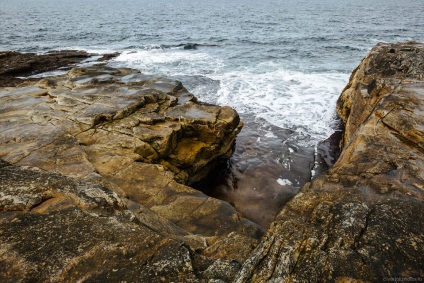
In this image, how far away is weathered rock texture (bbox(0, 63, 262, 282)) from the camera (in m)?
3.45

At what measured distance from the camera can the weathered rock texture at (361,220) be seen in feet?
10.8

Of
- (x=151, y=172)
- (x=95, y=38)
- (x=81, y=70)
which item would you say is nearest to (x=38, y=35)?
(x=95, y=38)

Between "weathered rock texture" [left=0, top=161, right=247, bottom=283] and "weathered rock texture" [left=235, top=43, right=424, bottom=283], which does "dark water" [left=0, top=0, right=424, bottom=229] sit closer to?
"weathered rock texture" [left=235, top=43, right=424, bottom=283]

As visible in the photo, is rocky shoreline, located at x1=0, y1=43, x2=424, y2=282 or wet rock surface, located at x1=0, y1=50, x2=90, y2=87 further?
wet rock surface, located at x1=0, y1=50, x2=90, y2=87

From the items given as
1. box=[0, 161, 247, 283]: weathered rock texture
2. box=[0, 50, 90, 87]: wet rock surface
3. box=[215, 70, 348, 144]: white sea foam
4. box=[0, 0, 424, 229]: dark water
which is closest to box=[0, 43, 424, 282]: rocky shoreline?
box=[0, 161, 247, 283]: weathered rock texture

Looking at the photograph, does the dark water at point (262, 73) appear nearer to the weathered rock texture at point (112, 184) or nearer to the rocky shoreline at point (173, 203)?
the weathered rock texture at point (112, 184)

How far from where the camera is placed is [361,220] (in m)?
3.92

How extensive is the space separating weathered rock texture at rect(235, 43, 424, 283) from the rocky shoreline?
19mm

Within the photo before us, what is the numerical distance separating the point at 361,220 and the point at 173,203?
161 inches

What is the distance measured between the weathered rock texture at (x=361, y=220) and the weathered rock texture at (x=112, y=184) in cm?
75

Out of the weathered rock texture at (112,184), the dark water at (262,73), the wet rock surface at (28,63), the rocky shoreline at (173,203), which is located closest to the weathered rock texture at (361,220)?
the rocky shoreline at (173,203)

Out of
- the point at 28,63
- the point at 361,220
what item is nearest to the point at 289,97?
the point at 361,220

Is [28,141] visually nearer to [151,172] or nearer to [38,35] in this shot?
[151,172]

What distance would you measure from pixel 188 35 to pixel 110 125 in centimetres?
3916
